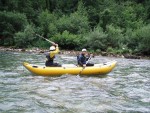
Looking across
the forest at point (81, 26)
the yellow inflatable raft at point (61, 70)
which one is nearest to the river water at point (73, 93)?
the yellow inflatable raft at point (61, 70)

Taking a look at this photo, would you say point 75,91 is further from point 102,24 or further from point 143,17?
point 143,17

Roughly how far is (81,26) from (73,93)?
26242 millimetres

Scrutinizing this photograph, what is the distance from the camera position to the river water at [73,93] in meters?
9.86

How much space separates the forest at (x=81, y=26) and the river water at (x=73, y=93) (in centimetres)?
1475

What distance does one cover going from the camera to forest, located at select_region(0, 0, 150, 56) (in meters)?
31.6

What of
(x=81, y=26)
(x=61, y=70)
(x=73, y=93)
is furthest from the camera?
(x=81, y=26)

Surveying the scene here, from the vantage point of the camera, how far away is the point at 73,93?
11.9 metres

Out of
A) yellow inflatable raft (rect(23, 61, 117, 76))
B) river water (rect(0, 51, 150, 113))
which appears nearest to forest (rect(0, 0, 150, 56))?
yellow inflatable raft (rect(23, 61, 117, 76))

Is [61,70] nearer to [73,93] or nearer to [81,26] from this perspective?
[73,93]

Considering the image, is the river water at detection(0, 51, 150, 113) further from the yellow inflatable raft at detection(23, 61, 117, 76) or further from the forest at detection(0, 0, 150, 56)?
the forest at detection(0, 0, 150, 56)

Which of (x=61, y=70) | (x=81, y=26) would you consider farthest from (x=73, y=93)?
(x=81, y=26)

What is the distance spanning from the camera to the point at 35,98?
1102 centimetres

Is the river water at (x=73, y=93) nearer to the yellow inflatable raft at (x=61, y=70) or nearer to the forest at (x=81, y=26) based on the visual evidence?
the yellow inflatable raft at (x=61, y=70)

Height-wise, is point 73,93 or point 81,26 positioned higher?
point 81,26
